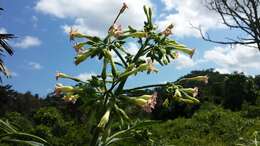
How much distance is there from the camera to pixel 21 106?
49969mm

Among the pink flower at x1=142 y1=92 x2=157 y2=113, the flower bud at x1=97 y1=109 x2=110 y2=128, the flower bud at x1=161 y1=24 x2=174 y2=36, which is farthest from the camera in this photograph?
the flower bud at x1=161 y1=24 x2=174 y2=36

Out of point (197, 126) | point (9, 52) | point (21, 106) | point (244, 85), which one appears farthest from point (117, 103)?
point (21, 106)

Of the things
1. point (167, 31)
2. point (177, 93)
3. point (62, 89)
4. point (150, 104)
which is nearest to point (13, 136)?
point (62, 89)

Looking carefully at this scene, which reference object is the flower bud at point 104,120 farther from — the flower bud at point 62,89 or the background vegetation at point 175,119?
the flower bud at point 62,89

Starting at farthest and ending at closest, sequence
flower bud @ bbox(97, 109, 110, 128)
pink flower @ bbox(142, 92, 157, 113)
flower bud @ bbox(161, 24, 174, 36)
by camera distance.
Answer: flower bud @ bbox(161, 24, 174, 36) < pink flower @ bbox(142, 92, 157, 113) < flower bud @ bbox(97, 109, 110, 128)

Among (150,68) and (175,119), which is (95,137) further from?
(175,119)

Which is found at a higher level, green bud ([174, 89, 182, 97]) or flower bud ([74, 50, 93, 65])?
flower bud ([74, 50, 93, 65])

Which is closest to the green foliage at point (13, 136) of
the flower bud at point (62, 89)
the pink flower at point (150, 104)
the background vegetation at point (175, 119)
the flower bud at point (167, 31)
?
the background vegetation at point (175, 119)

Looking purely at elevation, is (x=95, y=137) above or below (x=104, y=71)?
below

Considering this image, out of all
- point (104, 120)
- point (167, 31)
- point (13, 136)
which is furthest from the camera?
point (167, 31)

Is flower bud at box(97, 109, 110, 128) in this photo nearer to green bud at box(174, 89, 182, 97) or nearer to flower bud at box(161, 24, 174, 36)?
green bud at box(174, 89, 182, 97)

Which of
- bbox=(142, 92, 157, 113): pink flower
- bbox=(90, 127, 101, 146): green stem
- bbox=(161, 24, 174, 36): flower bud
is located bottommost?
bbox=(90, 127, 101, 146): green stem

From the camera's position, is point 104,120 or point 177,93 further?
point 177,93

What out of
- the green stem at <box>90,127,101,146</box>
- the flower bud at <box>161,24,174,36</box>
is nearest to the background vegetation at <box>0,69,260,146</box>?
the green stem at <box>90,127,101,146</box>
